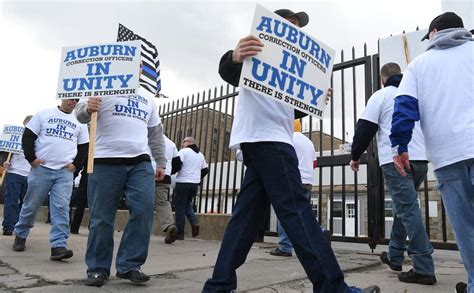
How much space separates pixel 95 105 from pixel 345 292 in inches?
91.0

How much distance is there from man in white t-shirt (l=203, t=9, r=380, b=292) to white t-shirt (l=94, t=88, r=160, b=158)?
3.61ft

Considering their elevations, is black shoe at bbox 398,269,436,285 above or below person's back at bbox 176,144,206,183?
below

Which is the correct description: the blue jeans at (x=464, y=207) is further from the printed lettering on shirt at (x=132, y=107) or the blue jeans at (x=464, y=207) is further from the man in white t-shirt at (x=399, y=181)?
the printed lettering on shirt at (x=132, y=107)

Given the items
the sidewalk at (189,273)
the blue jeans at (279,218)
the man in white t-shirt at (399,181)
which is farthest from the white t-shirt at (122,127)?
the man in white t-shirt at (399,181)

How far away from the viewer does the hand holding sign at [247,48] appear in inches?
88.7

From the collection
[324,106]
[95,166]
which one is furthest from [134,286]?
[324,106]

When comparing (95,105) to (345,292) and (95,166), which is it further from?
(345,292)

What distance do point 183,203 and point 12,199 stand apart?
8.82 feet

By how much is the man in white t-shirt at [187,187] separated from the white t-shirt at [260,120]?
14.3 feet

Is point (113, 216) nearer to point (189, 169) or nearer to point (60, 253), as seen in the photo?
point (60, 253)

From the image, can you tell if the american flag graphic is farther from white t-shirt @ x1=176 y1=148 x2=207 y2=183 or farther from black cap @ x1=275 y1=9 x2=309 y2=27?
black cap @ x1=275 y1=9 x2=309 y2=27

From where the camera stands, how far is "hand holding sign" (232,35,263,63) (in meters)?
2.25

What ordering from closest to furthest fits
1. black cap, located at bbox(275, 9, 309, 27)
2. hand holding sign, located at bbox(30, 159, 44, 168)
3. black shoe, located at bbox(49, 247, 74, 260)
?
black cap, located at bbox(275, 9, 309, 27) < black shoe, located at bbox(49, 247, 74, 260) < hand holding sign, located at bbox(30, 159, 44, 168)

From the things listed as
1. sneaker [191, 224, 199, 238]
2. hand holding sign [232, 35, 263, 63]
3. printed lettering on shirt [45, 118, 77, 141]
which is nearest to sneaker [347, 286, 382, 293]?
hand holding sign [232, 35, 263, 63]
